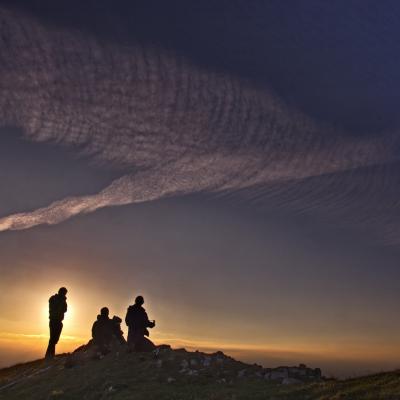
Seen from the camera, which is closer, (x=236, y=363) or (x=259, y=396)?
(x=259, y=396)

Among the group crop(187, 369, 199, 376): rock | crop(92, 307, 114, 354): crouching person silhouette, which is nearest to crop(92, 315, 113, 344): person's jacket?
crop(92, 307, 114, 354): crouching person silhouette

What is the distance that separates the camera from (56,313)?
41.6m

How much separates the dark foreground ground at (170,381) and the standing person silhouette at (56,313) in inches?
102

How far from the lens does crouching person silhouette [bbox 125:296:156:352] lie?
1470 inches

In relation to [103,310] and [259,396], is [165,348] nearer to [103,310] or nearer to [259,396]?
[103,310]

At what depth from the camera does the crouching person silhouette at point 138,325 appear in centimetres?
3734

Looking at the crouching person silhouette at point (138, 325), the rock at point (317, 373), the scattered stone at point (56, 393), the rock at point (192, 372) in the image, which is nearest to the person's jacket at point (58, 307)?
the crouching person silhouette at point (138, 325)

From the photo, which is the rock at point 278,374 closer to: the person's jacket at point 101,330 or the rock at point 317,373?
the rock at point 317,373

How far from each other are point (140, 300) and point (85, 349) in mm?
5261

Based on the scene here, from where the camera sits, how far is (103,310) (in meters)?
39.5

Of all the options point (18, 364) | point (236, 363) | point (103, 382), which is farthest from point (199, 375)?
point (18, 364)

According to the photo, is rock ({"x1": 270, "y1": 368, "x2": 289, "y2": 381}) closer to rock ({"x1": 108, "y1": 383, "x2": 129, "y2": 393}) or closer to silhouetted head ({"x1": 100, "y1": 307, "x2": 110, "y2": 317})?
rock ({"x1": 108, "y1": 383, "x2": 129, "y2": 393})

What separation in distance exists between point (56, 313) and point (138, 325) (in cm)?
750

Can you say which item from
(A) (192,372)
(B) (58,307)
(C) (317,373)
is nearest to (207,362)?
(A) (192,372)
